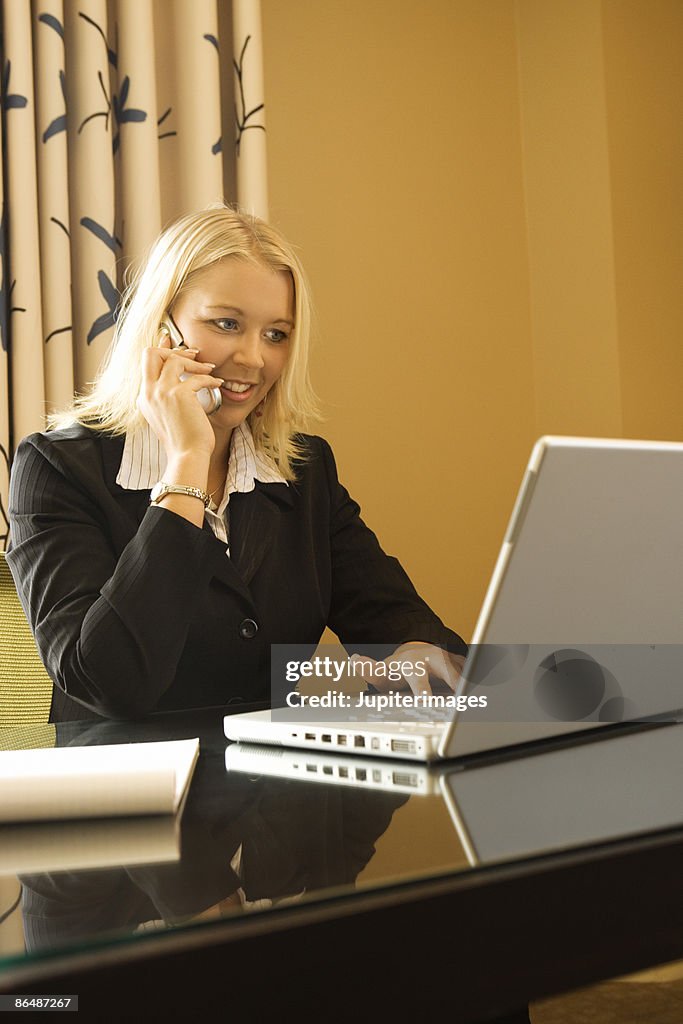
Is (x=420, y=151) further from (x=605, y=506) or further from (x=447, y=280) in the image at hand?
(x=605, y=506)

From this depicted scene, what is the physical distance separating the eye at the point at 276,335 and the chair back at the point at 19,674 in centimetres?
55

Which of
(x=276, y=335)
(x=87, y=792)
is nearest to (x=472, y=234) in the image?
(x=276, y=335)

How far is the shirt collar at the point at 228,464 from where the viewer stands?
1657mm

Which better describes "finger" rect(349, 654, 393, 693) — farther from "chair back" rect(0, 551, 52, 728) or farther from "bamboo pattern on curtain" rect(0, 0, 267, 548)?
"bamboo pattern on curtain" rect(0, 0, 267, 548)

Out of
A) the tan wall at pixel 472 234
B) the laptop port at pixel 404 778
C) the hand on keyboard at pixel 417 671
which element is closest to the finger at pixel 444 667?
the hand on keyboard at pixel 417 671

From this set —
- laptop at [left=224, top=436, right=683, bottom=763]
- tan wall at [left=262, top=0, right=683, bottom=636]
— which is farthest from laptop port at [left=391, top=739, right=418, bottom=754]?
tan wall at [left=262, top=0, right=683, bottom=636]

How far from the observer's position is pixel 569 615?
77cm

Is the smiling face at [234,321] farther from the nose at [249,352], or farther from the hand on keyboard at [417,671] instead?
the hand on keyboard at [417,671]

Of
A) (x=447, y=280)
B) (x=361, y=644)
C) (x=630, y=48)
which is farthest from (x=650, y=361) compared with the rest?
(x=361, y=644)

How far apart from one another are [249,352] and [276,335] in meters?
0.09

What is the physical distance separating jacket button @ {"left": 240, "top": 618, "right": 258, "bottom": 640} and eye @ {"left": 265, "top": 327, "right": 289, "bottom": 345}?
1.61 feet

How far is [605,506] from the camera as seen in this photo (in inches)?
29.0

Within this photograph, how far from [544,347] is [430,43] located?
88 centimetres

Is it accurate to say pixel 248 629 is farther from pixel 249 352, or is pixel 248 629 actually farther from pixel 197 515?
pixel 249 352
